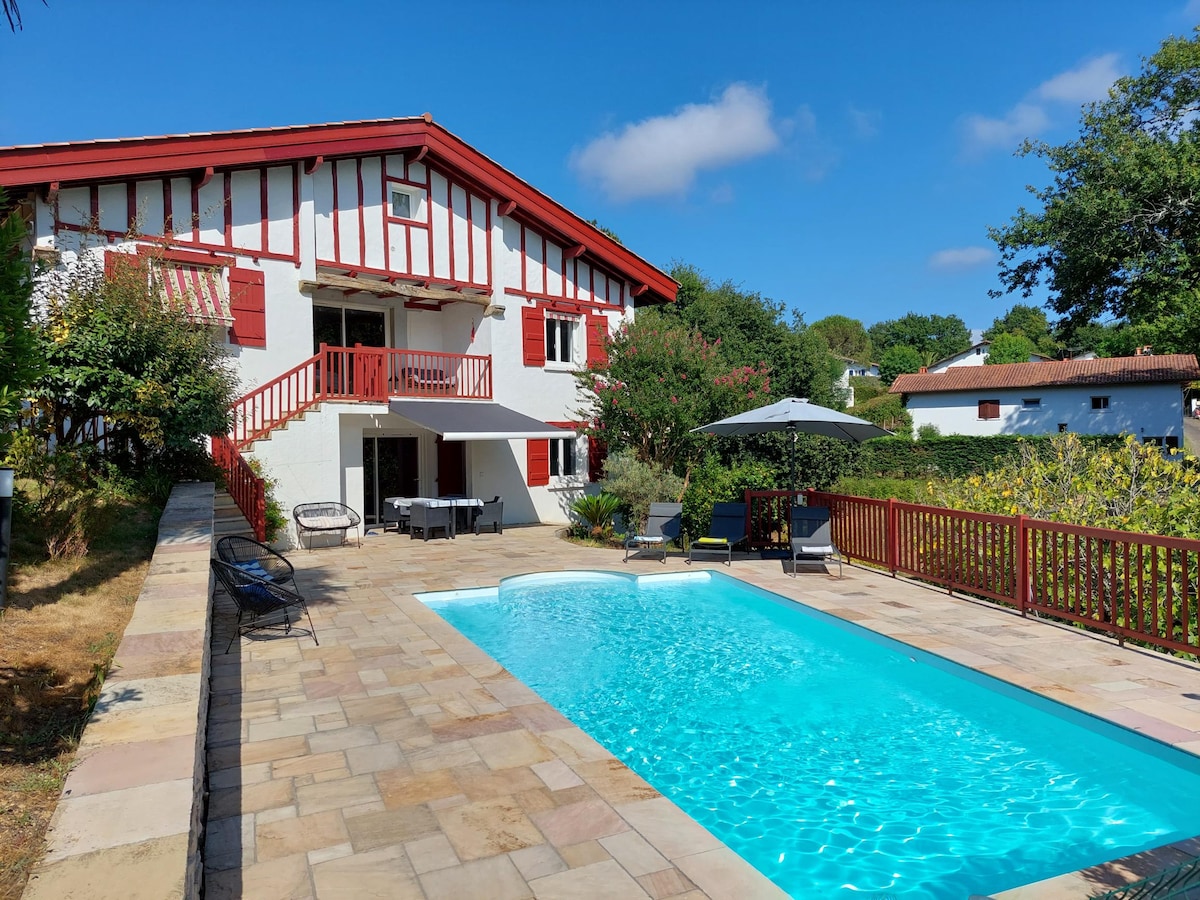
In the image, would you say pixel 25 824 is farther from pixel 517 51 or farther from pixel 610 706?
pixel 517 51

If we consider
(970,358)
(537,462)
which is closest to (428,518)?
(537,462)

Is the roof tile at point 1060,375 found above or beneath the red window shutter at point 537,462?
above

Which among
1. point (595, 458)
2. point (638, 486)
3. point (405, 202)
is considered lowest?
point (638, 486)

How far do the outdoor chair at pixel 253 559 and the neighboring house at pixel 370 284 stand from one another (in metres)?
3.93

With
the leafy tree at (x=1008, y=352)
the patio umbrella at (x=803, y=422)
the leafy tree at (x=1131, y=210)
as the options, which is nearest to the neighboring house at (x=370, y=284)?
the patio umbrella at (x=803, y=422)

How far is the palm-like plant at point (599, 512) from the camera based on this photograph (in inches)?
682

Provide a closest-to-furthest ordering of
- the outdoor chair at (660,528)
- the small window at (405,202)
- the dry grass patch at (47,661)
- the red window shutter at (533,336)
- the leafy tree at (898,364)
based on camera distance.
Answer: the dry grass patch at (47,661), the outdoor chair at (660,528), the small window at (405,202), the red window shutter at (533,336), the leafy tree at (898,364)

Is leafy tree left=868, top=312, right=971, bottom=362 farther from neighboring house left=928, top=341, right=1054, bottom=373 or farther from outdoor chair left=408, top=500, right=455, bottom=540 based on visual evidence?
outdoor chair left=408, top=500, right=455, bottom=540

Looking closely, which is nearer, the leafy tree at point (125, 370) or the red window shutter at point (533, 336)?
the leafy tree at point (125, 370)

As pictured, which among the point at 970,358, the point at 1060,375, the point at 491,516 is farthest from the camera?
the point at 970,358

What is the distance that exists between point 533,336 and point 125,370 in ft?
35.4

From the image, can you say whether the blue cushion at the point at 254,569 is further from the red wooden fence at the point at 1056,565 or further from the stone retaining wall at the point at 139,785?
the red wooden fence at the point at 1056,565

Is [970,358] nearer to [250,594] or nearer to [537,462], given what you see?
[537,462]

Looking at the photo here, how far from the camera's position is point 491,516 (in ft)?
57.7
